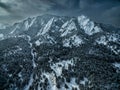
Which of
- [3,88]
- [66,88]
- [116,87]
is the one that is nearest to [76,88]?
[66,88]

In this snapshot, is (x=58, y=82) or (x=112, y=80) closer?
(x=112, y=80)

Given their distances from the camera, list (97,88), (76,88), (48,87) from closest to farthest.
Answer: (97,88)
(76,88)
(48,87)

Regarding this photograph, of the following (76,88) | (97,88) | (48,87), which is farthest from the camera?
(48,87)

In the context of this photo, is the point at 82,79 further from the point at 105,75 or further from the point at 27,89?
the point at 27,89

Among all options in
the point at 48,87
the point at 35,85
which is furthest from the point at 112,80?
the point at 35,85

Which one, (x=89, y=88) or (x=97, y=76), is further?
(x=97, y=76)

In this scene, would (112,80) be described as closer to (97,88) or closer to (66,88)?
A: (97,88)

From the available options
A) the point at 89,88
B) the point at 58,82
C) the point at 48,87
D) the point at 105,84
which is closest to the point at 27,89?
the point at 48,87

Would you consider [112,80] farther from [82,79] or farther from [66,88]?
[66,88]
